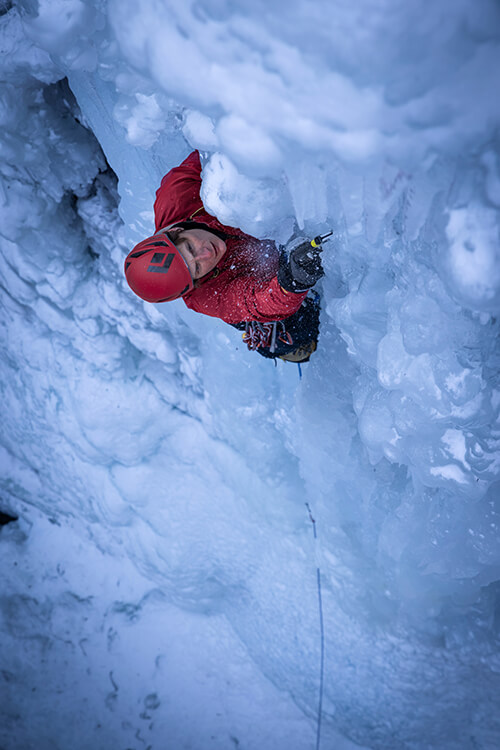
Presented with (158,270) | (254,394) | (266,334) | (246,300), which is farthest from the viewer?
(254,394)

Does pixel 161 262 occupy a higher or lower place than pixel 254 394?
higher

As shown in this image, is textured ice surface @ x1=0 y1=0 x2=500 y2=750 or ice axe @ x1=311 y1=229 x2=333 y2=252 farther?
ice axe @ x1=311 y1=229 x2=333 y2=252

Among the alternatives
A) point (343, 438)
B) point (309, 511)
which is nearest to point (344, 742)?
point (309, 511)

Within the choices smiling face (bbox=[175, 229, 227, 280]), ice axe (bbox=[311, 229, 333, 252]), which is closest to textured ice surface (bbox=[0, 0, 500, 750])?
ice axe (bbox=[311, 229, 333, 252])

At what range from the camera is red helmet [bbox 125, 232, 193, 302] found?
115 cm

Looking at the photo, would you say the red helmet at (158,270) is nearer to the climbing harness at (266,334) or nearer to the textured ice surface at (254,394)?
the textured ice surface at (254,394)

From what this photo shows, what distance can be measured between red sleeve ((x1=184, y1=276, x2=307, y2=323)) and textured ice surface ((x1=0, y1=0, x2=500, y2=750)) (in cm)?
16

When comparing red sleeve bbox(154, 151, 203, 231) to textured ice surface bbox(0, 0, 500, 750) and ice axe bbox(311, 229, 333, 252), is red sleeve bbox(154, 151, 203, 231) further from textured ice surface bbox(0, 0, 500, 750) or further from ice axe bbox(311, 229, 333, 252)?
ice axe bbox(311, 229, 333, 252)

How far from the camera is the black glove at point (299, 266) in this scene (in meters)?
1.06

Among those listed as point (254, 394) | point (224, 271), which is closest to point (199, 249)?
point (224, 271)

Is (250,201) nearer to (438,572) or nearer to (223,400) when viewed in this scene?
(223,400)

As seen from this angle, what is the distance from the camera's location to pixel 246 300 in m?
1.25

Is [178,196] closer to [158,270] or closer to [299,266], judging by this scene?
[158,270]

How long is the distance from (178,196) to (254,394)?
0.87 metres
